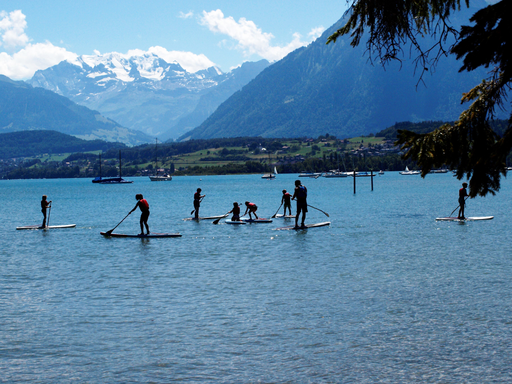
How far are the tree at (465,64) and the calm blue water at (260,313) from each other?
533 centimetres

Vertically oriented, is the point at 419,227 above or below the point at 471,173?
below

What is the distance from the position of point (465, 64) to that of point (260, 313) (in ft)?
39.1

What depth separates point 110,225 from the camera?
60469 mm

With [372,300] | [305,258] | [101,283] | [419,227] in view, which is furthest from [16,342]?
[419,227]

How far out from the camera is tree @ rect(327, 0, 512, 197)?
368 inches

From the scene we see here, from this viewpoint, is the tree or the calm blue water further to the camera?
the calm blue water

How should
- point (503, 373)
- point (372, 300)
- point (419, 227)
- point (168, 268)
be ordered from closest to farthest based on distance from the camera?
1. point (503, 373)
2. point (372, 300)
3. point (168, 268)
4. point (419, 227)

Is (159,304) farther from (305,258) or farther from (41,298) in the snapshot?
(305,258)

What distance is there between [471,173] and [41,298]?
17427 millimetres

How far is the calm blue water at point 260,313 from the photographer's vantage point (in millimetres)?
14008

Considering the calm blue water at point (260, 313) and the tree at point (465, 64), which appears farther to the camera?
the calm blue water at point (260, 313)

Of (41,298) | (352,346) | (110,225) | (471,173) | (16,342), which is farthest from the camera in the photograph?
(110,225)

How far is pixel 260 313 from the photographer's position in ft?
63.6

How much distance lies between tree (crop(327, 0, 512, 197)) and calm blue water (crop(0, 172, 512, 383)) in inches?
210
